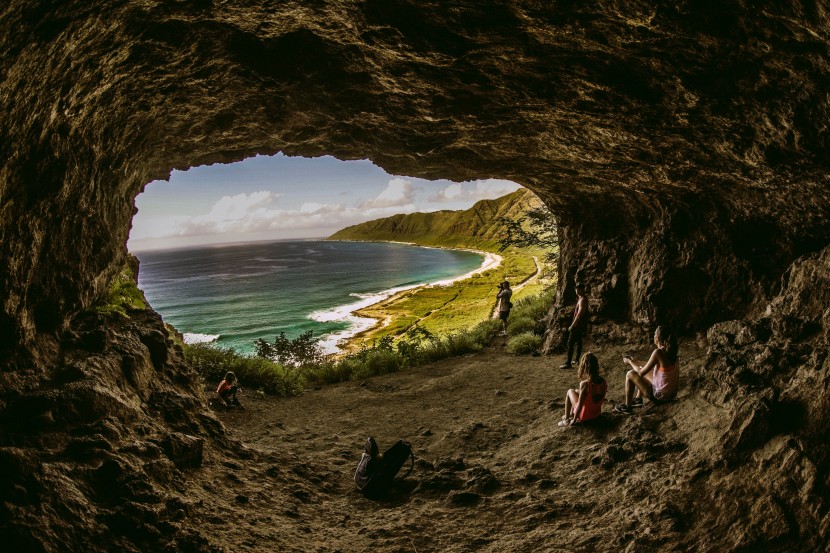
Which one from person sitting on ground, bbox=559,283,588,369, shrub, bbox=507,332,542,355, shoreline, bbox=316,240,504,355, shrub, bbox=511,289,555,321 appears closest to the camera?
person sitting on ground, bbox=559,283,588,369

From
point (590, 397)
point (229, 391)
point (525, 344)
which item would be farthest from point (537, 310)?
point (229, 391)

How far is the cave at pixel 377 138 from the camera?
11.1 ft

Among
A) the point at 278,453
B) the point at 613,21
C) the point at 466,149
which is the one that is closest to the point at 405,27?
the point at 613,21

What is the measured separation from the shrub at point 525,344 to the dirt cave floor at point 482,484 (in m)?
4.13

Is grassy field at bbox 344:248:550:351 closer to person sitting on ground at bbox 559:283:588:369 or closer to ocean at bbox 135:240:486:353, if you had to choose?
ocean at bbox 135:240:486:353

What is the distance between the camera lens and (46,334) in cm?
480

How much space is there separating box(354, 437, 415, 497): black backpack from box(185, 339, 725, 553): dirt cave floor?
152 mm

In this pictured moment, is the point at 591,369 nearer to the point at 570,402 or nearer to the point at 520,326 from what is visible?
the point at 570,402

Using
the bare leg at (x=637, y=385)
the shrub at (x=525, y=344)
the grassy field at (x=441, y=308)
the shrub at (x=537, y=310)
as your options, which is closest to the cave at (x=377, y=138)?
the bare leg at (x=637, y=385)

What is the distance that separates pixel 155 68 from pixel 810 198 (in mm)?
8352

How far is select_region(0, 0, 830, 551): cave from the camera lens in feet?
A: 11.1

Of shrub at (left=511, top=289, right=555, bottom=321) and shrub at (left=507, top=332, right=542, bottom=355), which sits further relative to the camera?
shrub at (left=511, top=289, right=555, bottom=321)

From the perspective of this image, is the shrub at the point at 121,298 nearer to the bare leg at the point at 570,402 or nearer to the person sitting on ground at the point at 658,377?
the bare leg at the point at 570,402

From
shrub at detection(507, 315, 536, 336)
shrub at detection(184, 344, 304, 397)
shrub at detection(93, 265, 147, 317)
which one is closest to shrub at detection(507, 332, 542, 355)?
shrub at detection(507, 315, 536, 336)
